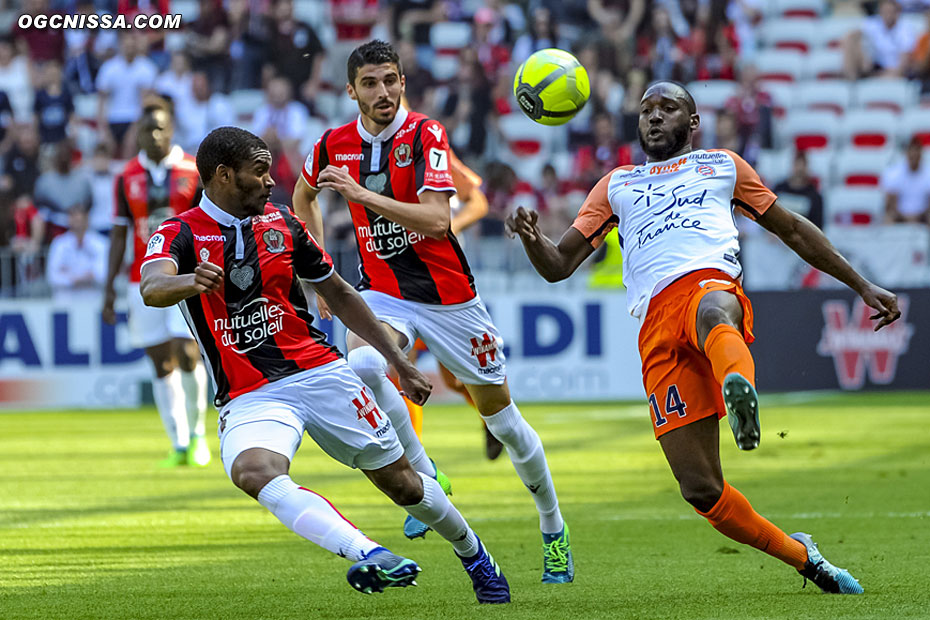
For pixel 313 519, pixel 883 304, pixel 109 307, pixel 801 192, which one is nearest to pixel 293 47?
pixel 801 192

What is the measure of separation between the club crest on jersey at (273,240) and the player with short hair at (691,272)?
0.96m

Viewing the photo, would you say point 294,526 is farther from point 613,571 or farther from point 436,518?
point 613,571

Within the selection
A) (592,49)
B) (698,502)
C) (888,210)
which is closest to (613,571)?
(698,502)

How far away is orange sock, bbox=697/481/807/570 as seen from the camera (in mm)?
5793

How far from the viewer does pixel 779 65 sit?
21.9m

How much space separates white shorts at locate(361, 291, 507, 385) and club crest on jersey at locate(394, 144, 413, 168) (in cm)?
71

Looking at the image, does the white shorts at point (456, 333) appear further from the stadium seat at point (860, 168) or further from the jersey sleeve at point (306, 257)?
the stadium seat at point (860, 168)

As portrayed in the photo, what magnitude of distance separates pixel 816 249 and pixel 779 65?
16.5 metres

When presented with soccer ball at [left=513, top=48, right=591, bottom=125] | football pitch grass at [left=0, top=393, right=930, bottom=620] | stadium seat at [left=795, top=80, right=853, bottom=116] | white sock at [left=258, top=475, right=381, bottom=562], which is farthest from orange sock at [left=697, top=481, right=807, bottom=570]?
stadium seat at [left=795, top=80, right=853, bottom=116]

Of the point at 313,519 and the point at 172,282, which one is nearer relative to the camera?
the point at 313,519

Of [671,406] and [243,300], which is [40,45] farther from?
[671,406]

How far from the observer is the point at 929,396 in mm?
16500

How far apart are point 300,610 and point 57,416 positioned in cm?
1172

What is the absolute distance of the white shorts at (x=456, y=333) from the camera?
7.21m
